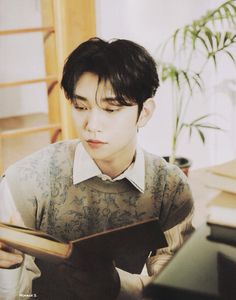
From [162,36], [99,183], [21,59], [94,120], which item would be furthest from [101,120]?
[162,36]

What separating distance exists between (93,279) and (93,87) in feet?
0.93

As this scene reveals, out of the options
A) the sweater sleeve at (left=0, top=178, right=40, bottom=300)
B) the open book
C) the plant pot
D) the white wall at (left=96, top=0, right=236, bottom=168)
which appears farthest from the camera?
the plant pot

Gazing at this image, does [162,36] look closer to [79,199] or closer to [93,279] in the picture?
[79,199]

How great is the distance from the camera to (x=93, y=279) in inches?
27.2

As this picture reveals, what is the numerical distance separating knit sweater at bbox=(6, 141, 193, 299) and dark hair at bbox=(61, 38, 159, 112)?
0.13 meters

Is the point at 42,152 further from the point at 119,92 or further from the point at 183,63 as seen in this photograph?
the point at 183,63

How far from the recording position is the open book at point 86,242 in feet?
2.11

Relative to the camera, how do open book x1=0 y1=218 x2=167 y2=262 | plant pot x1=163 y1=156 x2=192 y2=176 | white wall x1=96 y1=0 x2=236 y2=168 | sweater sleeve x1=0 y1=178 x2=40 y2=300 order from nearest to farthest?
open book x1=0 y1=218 x2=167 y2=262 < sweater sleeve x1=0 y1=178 x2=40 y2=300 < white wall x1=96 y1=0 x2=236 y2=168 < plant pot x1=163 y1=156 x2=192 y2=176

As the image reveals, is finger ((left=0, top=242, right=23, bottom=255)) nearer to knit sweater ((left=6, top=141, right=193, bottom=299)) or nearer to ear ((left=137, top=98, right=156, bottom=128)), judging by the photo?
knit sweater ((left=6, top=141, right=193, bottom=299))

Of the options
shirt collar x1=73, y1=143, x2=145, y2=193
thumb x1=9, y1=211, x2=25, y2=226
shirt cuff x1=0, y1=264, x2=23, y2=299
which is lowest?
shirt cuff x1=0, y1=264, x2=23, y2=299

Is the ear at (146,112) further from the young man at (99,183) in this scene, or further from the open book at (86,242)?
the open book at (86,242)

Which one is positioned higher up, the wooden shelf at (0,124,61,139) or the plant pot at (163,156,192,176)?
the wooden shelf at (0,124,61,139)

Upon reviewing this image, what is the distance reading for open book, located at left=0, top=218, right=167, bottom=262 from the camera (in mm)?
643

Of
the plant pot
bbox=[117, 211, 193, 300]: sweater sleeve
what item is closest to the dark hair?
bbox=[117, 211, 193, 300]: sweater sleeve
